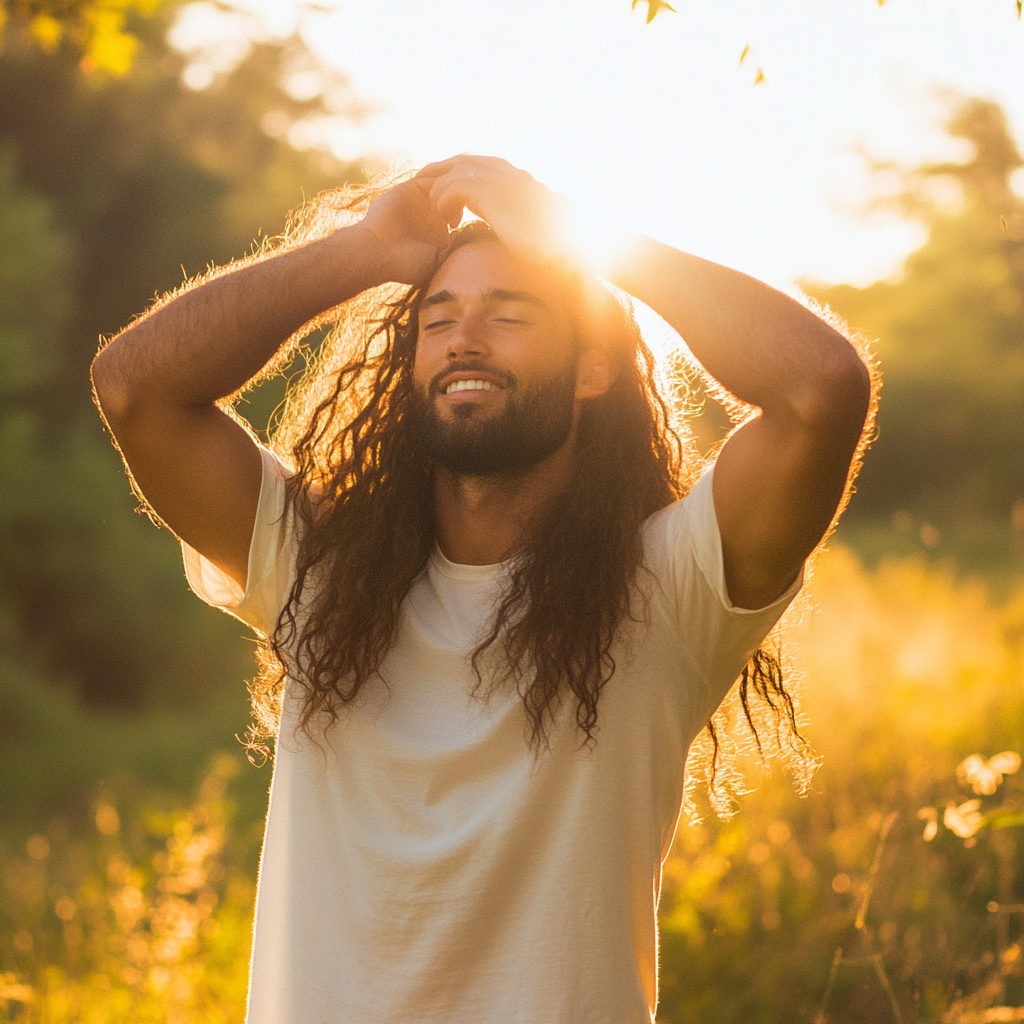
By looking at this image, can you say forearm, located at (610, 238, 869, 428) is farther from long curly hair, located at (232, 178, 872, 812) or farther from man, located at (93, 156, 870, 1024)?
long curly hair, located at (232, 178, 872, 812)

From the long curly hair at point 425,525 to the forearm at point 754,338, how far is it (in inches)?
16.6

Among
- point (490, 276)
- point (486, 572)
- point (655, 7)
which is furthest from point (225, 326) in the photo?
point (655, 7)

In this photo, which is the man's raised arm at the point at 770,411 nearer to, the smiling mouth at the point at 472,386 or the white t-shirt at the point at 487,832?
the white t-shirt at the point at 487,832

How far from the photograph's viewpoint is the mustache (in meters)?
2.29

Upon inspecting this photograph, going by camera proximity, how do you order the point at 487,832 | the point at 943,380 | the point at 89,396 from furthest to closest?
the point at 943,380
the point at 89,396
the point at 487,832

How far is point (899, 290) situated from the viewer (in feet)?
120

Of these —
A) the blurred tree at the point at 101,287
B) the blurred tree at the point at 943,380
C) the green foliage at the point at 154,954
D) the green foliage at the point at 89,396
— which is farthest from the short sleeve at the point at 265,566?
the blurred tree at the point at 943,380

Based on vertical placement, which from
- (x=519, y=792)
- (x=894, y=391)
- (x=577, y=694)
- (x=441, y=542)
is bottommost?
(x=894, y=391)

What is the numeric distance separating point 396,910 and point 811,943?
2508 millimetres

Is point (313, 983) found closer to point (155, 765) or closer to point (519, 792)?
point (519, 792)

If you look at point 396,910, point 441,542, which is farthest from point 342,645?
point 396,910

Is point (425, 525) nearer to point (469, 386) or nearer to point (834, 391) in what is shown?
point (469, 386)

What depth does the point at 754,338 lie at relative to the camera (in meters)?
1.93

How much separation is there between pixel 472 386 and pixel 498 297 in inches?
8.0
